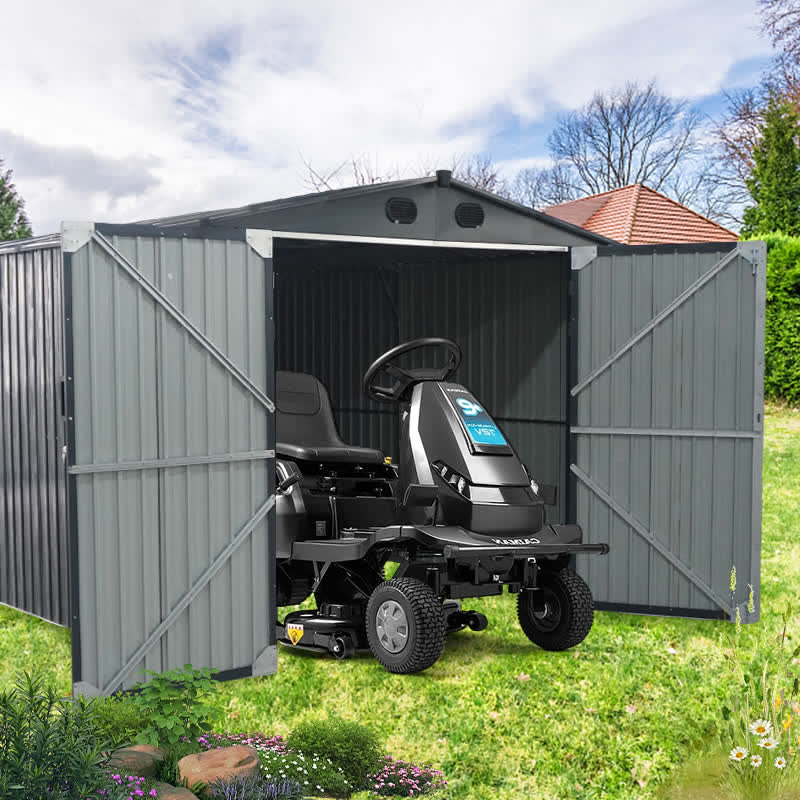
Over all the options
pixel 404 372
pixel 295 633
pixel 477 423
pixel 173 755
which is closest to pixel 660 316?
pixel 477 423

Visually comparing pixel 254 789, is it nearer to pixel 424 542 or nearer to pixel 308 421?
pixel 424 542

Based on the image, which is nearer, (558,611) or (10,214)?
(558,611)

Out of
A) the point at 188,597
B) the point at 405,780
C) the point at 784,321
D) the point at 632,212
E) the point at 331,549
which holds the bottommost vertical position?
the point at 405,780

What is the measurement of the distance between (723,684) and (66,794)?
3.66 meters

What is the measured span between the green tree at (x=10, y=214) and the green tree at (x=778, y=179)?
43.5 ft

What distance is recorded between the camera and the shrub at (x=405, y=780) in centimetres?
454

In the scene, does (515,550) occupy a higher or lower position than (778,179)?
lower

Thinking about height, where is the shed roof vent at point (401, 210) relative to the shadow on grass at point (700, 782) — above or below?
above

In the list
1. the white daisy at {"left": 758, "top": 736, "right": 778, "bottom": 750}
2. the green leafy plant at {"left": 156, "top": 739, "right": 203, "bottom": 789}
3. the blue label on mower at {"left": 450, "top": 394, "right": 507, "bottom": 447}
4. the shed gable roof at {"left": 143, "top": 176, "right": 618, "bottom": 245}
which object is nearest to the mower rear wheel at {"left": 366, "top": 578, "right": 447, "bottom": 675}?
the blue label on mower at {"left": 450, "top": 394, "right": 507, "bottom": 447}

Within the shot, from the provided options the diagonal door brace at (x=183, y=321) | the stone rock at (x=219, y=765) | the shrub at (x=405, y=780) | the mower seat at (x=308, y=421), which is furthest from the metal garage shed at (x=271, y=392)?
the shrub at (x=405, y=780)

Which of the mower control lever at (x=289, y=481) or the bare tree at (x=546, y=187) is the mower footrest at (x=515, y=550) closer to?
the mower control lever at (x=289, y=481)

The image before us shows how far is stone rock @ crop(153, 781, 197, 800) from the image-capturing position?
12.8ft

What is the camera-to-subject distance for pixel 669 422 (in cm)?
722

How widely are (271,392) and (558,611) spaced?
2.04m
